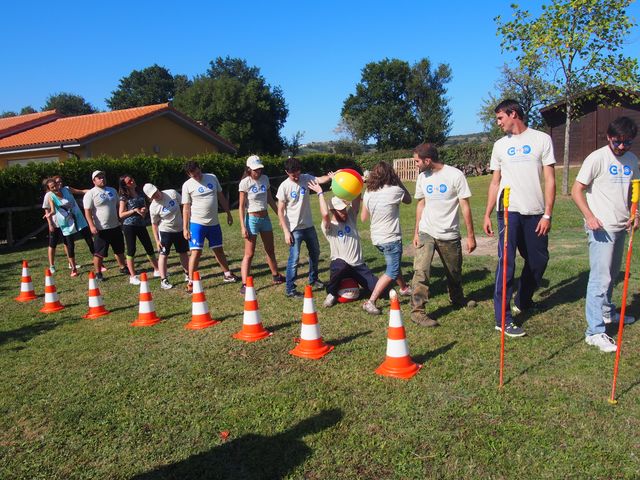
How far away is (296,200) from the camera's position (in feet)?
22.2

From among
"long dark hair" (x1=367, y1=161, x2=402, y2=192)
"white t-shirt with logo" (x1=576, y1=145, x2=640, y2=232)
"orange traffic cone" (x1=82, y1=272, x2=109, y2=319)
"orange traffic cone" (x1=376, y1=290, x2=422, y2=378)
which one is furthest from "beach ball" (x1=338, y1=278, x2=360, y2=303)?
"orange traffic cone" (x1=82, y1=272, x2=109, y2=319)

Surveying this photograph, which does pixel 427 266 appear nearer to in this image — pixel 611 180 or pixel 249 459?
pixel 611 180

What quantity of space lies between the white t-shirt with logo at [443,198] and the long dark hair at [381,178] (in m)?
0.46

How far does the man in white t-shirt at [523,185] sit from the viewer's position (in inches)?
184

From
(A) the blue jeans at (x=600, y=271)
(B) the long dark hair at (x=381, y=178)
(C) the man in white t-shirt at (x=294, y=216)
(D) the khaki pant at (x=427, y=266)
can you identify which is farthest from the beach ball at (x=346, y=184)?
(A) the blue jeans at (x=600, y=271)

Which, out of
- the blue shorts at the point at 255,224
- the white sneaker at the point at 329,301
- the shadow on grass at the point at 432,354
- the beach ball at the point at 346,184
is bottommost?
the shadow on grass at the point at 432,354

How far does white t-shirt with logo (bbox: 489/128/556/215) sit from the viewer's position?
184 inches

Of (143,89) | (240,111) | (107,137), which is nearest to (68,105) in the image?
(143,89)

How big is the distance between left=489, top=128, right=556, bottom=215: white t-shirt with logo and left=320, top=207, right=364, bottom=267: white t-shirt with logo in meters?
2.04

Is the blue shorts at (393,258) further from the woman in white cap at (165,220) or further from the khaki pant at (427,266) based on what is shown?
the woman in white cap at (165,220)

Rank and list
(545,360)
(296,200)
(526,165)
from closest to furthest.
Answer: (545,360) < (526,165) < (296,200)

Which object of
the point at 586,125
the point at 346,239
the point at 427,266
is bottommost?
the point at 427,266

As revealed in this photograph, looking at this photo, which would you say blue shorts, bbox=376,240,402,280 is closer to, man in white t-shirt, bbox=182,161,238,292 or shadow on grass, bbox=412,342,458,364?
shadow on grass, bbox=412,342,458,364

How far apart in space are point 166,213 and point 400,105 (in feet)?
226
